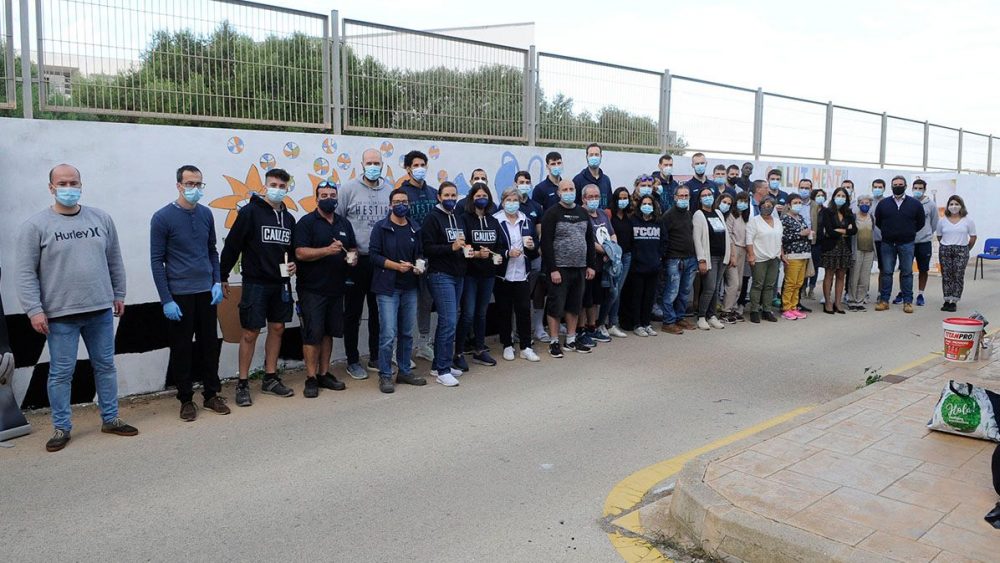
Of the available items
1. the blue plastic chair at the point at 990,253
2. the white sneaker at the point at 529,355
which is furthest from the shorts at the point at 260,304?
the blue plastic chair at the point at 990,253

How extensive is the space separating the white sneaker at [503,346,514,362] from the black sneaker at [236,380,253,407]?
3.05 metres

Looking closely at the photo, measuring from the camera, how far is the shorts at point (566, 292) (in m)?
9.23

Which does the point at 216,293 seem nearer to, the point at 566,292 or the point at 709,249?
the point at 566,292

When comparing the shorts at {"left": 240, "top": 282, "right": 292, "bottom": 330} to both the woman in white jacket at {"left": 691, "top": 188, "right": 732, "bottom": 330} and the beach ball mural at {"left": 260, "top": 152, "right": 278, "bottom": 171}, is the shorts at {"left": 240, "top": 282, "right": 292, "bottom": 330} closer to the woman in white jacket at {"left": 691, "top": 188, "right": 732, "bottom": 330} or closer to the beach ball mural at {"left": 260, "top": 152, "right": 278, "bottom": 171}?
the beach ball mural at {"left": 260, "top": 152, "right": 278, "bottom": 171}

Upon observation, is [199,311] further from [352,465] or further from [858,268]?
[858,268]

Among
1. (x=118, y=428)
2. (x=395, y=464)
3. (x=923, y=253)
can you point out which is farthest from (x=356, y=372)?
(x=923, y=253)

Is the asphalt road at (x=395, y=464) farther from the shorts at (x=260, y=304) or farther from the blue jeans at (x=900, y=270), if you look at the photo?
the blue jeans at (x=900, y=270)

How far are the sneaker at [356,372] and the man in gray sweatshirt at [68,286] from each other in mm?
2416

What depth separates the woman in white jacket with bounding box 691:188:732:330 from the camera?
10.8m

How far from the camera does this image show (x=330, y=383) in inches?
304

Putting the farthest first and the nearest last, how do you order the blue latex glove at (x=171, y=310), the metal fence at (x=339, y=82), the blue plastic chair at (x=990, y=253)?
1. the blue plastic chair at (x=990, y=253)
2. the metal fence at (x=339, y=82)
3. the blue latex glove at (x=171, y=310)

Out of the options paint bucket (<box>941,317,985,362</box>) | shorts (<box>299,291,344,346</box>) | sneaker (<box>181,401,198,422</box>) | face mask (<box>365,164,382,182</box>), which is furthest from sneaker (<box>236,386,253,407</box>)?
paint bucket (<box>941,317,985,362</box>)

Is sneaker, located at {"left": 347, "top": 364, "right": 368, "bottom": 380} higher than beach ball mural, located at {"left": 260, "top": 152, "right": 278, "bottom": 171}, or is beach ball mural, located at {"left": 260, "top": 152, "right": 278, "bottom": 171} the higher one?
beach ball mural, located at {"left": 260, "top": 152, "right": 278, "bottom": 171}

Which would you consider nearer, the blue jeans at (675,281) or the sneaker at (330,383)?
the sneaker at (330,383)
